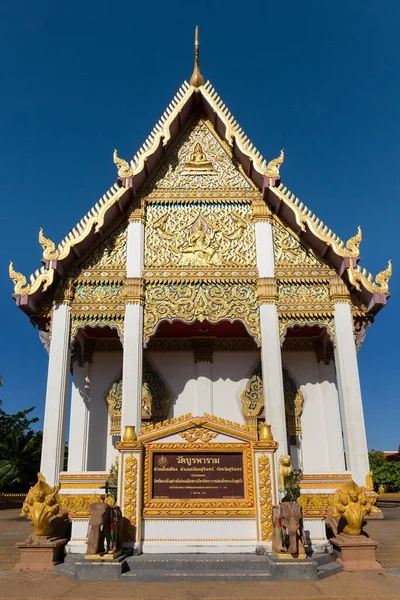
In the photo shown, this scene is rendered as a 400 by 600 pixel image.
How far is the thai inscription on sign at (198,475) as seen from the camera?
6.28 meters

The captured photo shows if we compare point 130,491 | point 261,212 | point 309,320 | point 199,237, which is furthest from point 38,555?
point 261,212

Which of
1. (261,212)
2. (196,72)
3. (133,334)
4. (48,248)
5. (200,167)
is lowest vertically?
(133,334)

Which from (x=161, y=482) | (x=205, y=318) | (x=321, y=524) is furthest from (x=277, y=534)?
(x=205, y=318)

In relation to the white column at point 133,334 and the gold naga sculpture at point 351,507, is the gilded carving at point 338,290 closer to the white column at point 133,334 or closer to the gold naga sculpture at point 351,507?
the white column at point 133,334

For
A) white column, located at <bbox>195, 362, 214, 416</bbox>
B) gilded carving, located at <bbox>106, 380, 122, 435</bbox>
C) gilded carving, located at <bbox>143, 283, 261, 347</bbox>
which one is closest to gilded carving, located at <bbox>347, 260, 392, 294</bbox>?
gilded carving, located at <bbox>143, 283, 261, 347</bbox>

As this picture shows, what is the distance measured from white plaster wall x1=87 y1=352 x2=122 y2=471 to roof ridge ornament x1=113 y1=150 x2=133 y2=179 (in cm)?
447

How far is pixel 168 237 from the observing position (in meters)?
10.3

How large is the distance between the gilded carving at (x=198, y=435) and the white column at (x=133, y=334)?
2.38m

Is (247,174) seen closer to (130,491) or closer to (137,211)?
(137,211)

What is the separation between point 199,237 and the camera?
10.2 m

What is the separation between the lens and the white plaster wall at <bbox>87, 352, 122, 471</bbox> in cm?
1112

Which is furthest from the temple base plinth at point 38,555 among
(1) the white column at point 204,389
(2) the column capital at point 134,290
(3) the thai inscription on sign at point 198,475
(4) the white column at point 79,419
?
(1) the white column at point 204,389

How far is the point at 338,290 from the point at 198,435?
484 centimetres

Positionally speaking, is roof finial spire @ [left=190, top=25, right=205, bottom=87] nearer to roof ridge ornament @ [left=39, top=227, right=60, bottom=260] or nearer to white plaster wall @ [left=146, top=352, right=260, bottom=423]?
roof ridge ornament @ [left=39, top=227, right=60, bottom=260]
